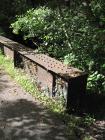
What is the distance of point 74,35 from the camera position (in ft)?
29.0

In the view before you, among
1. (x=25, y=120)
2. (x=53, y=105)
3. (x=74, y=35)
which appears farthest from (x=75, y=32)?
(x=25, y=120)

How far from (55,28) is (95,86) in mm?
2295

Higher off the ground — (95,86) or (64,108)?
(95,86)

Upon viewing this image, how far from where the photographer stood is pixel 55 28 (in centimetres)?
935

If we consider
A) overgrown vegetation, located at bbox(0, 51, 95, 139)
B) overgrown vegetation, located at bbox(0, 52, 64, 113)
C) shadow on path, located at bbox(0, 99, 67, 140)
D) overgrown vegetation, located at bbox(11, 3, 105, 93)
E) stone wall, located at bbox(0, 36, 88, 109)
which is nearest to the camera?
shadow on path, located at bbox(0, 99, 67, 140)

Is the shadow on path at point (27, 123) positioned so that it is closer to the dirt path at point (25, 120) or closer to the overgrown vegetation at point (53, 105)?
the dirt path at point (25, 120)

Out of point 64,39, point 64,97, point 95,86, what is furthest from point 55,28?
point 64,97

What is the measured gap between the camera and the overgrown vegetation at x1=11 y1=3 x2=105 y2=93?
8.10 meters

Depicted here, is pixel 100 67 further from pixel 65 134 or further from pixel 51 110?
pixel 65 134

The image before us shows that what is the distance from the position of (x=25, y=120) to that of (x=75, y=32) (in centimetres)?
320

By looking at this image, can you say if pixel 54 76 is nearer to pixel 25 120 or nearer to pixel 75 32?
pixel 25 120

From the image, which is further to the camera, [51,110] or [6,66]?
[6,66]

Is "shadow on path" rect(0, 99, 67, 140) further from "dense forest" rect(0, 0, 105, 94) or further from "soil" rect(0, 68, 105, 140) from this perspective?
"dense forest" rect(0, 0, 105, 94)

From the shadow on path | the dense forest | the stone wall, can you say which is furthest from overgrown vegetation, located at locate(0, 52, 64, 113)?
the dense forest
